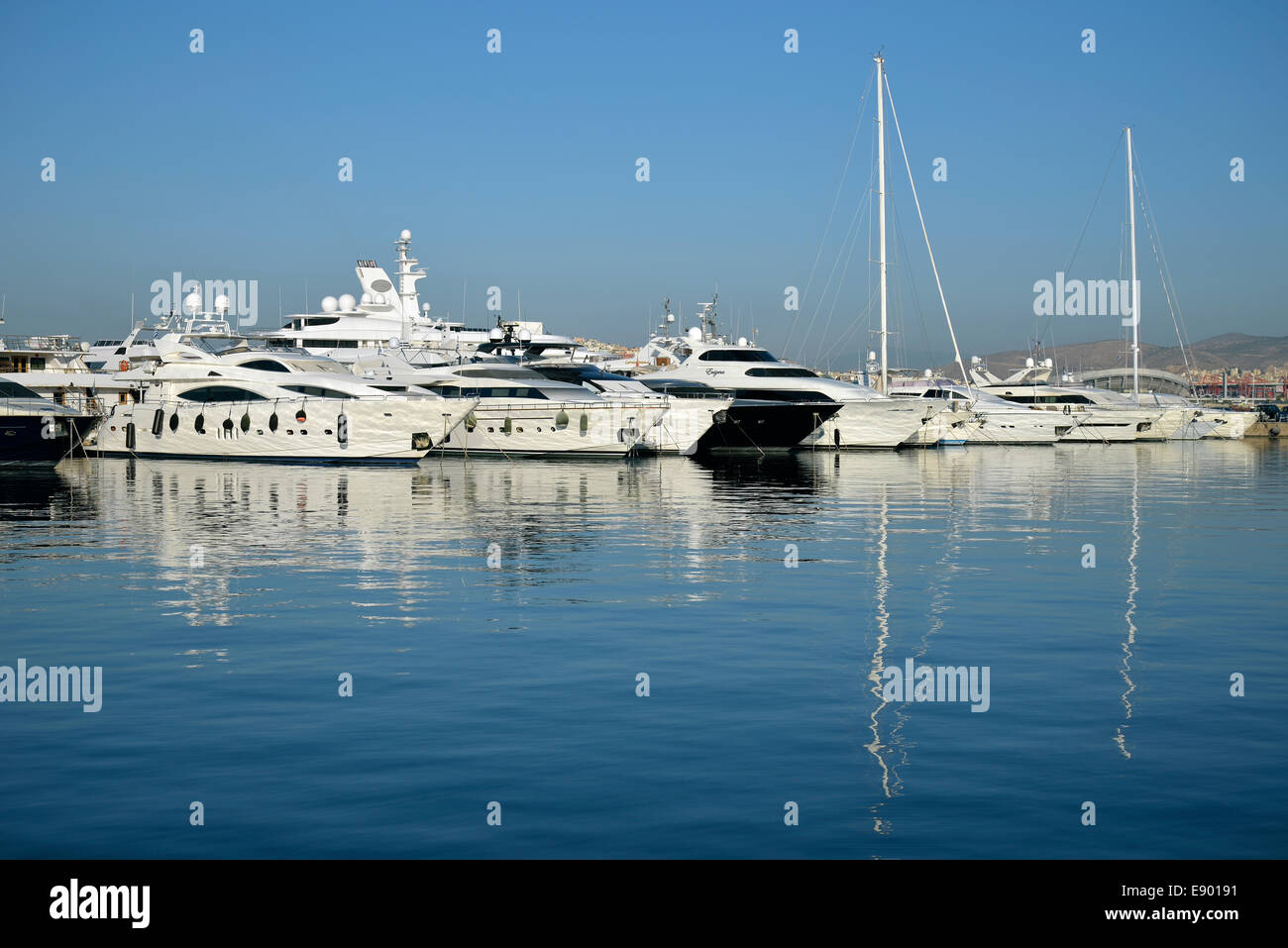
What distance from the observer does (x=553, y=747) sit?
9.12m

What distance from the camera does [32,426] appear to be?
3788 cm

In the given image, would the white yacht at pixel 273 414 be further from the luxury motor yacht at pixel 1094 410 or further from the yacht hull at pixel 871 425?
the luxury motor yacht at pixel 1094 410

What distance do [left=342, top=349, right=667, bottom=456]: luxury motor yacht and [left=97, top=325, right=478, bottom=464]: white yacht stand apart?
2.27m

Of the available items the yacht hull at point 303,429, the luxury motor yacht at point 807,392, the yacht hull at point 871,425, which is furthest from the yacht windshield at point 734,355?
the yacht hull at point 303,429

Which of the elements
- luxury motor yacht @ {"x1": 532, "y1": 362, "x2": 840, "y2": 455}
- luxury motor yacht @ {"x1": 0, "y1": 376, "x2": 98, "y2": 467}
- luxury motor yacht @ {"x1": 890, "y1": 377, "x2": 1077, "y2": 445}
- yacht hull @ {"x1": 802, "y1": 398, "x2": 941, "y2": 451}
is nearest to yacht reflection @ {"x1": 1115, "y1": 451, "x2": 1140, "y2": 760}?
luxury motor yacht @ {"x1": 532, "y1": 362, "x2": 840, "y2": 455}

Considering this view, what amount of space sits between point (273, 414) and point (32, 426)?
265 inches

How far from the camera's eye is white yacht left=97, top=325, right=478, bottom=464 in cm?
3925

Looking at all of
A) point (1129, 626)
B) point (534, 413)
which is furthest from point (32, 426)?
point (1129, 626)

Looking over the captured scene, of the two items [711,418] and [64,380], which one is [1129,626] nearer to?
[711,418]

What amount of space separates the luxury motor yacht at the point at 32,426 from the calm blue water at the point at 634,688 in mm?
14311

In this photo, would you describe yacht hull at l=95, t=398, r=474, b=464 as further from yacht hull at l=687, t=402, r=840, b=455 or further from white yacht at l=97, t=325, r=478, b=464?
yacht hull at l=687, t=402, r=840, b=455

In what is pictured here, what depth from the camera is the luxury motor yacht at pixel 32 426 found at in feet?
124
